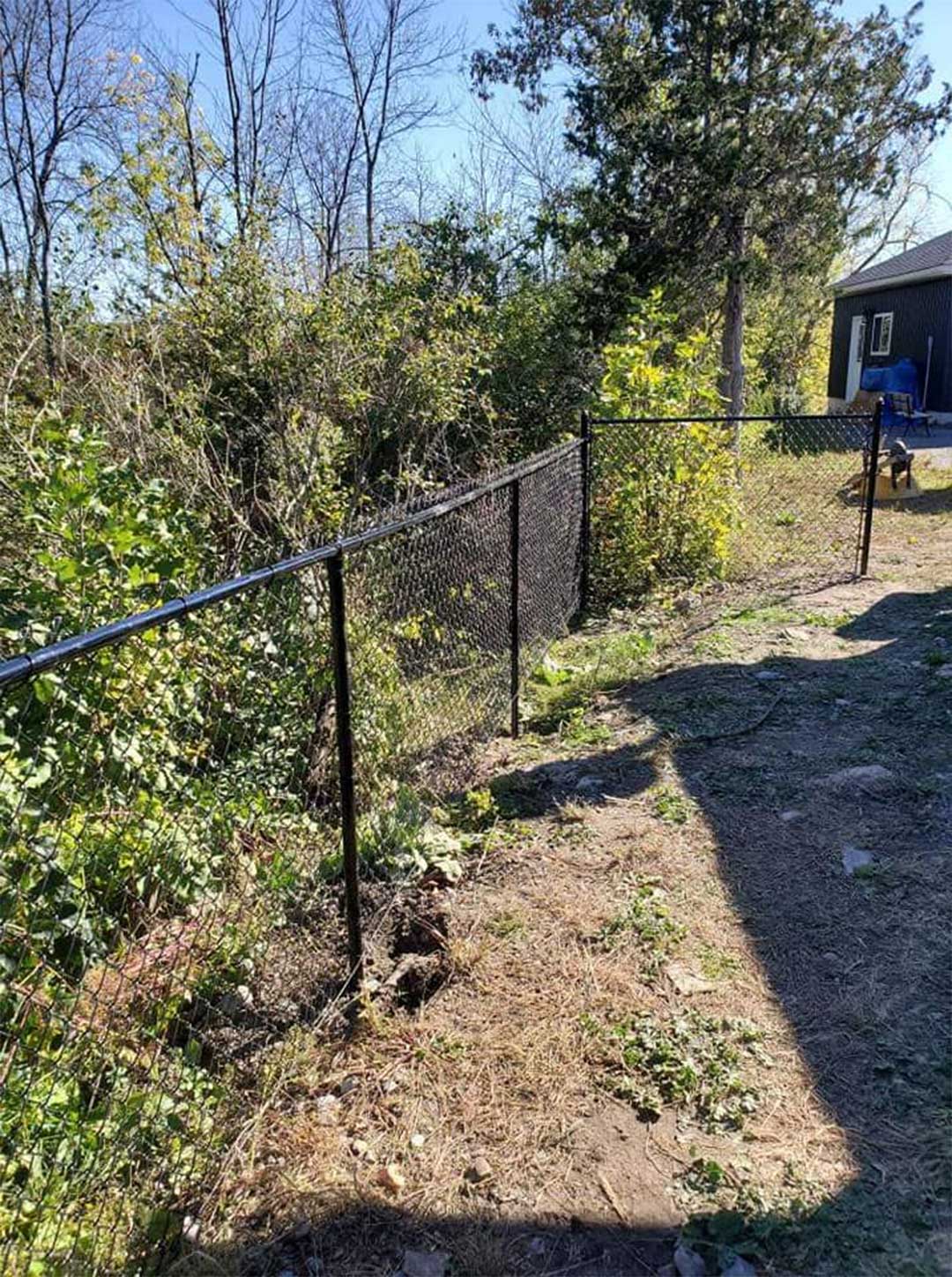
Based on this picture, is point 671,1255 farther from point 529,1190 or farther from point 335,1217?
point 335,1217

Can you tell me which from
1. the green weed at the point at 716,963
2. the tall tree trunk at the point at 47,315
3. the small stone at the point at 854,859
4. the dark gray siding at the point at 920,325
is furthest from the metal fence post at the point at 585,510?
the dark gray siding at the point at 920,325

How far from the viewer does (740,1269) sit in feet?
5.00

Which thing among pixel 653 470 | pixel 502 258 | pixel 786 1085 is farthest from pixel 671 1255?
pixel 502 258

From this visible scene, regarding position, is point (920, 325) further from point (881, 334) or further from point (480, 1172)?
point (480, 1172)

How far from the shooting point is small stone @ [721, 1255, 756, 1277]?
59.6 inches

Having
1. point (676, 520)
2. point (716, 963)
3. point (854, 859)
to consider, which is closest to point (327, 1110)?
point (716, 963)

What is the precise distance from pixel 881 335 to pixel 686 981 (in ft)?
70.5

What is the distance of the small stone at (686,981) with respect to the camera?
2.28m

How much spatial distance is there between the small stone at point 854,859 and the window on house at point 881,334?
19892 millimetres

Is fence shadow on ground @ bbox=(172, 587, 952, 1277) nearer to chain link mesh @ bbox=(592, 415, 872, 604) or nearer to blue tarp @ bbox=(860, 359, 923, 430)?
chain link mesh @ bbox=(592, 415, 872, 604)

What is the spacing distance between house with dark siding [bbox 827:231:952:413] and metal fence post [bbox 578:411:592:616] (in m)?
15.0

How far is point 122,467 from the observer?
3.25 meters

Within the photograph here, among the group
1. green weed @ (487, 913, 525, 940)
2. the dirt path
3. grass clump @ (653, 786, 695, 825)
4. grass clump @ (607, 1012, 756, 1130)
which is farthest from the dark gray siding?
grass clump @ (607, 1012, 756, 1130)

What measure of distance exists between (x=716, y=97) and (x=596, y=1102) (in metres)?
10.2
